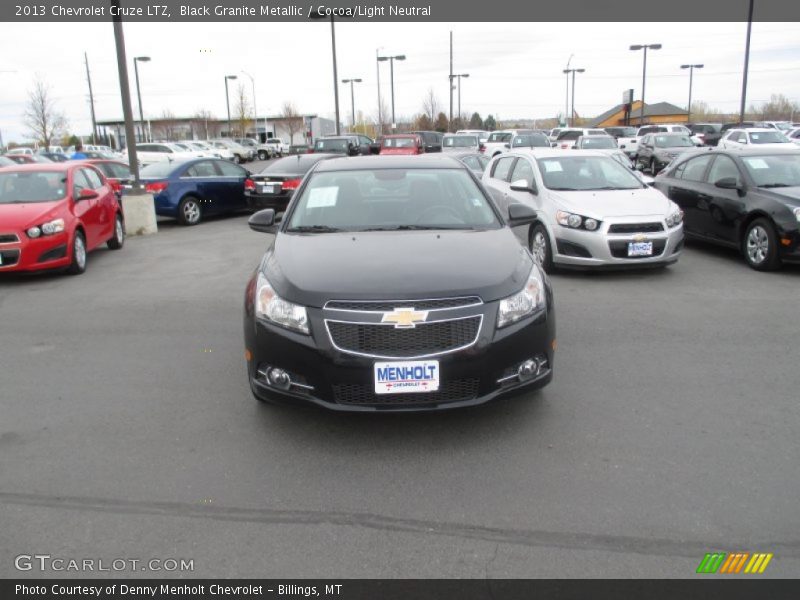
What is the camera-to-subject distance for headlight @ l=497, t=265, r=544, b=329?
3.94 m

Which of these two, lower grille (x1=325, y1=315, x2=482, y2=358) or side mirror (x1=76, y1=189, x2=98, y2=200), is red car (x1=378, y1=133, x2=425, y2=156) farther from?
lower grille (x1=325, y1=315, x2=482, y2=358)

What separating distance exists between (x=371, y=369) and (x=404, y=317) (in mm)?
341

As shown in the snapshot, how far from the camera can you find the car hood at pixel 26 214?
28.8 ft

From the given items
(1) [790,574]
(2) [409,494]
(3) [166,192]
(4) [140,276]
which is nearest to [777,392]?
(1) [790,574]

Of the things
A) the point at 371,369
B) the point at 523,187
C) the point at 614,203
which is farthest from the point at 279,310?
the point at 523,187

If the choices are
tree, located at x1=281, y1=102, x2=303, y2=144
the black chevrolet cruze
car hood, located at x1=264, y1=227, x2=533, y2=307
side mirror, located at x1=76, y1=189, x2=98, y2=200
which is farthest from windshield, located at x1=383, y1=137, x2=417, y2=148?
tree, located at x1=281, y1=102, x2=303, y2=144

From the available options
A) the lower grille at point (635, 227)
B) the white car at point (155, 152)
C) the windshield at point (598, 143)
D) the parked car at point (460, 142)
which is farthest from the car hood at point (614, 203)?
the white car at point (155, 152)

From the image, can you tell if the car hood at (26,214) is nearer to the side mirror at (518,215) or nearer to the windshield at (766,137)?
the side mirror at (518,215)

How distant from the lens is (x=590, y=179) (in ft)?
31.7

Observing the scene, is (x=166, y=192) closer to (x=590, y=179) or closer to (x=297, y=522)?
(x=590, y=179)

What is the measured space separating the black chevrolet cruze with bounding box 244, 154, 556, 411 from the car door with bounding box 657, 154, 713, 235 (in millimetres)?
6608

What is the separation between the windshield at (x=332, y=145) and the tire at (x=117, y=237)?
13067 millimetres

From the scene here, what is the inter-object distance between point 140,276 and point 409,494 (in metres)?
7.17

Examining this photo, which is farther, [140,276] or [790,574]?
[140,276]
